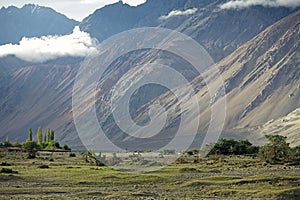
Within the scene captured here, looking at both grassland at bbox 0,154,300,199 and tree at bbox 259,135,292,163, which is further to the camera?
tree at bbox 259,135,292,163

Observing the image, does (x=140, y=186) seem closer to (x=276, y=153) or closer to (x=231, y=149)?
(x=276, y=153)

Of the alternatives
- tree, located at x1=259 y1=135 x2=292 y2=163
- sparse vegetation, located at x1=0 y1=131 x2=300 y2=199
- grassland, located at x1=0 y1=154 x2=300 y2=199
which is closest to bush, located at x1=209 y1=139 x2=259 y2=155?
tree, located at x1=259 y1=135 x2=292 y2=163

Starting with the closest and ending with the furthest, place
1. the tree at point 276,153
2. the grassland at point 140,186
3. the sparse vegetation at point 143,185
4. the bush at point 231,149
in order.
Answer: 1. the grassland at point 140,186
2. the sparse vegetation at point 143,185
3. the tree at point 276,153
4. the bush at point 231,149

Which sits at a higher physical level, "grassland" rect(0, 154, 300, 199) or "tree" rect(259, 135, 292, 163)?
"tree" rect(259, 135, 292, 163)

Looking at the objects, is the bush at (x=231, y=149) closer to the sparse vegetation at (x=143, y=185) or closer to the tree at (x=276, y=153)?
the tree at (x=276, y=153)

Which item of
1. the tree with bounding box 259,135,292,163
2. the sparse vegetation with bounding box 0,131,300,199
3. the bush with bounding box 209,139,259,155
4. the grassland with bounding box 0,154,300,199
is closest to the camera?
the grassland with bounding box 0,154,300,199

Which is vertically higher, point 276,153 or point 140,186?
point 276,153

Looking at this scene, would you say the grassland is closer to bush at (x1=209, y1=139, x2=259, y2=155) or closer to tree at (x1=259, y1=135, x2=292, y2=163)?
tree at (x1=259, y1=135, x2=292, y2=163)

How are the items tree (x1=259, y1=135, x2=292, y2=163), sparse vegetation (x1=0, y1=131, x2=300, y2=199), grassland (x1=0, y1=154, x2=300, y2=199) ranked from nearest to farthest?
1. grassland (x1=0, y1=154, x2=300, y2=199)
2. sparse vegetation (x1=0, y1=131, x2=300, y2=199)
3. tree (x1=259, y1=135, x2=292, y2=163)

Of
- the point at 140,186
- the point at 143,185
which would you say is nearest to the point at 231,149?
the point at 143,185

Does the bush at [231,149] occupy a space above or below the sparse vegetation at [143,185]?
above

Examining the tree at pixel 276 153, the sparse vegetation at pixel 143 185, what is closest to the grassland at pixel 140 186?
the sparse vegetation at pixel 143 185

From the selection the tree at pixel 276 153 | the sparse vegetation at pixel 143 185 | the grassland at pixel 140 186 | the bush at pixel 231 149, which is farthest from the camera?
the bush at pixel 231 149

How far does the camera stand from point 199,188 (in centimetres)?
5150
